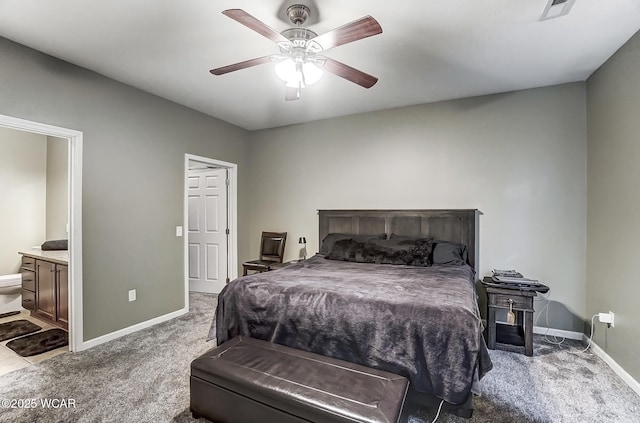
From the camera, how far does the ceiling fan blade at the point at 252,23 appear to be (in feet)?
5.15

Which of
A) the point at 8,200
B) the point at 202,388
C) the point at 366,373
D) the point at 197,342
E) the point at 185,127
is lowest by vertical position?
the point at 197,342

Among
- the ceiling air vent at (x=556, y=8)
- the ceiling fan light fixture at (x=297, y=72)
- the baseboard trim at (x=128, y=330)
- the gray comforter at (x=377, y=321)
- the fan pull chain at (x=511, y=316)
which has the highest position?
the ceiling air vent at (x=556, y=8)

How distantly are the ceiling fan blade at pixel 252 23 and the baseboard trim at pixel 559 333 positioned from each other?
3.78 metres

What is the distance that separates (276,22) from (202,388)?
8.23 ft

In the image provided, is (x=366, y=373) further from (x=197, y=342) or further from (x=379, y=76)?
A: (x=379, y=76)

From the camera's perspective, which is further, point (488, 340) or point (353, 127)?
point (353, 127)

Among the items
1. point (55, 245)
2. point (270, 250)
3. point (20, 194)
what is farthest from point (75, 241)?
point (270, 250)

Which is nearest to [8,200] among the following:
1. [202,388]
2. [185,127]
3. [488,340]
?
[185,127]

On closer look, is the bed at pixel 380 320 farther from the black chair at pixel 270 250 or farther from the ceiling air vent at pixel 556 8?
the ceiling air vent at pixel 556 8

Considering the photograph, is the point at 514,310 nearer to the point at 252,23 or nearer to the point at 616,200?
the point at 616,200

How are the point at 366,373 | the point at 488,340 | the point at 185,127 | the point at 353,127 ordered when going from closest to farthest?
the point at 366,373 → the point at 488,340 → the point at 185,127 → the point at 353,127

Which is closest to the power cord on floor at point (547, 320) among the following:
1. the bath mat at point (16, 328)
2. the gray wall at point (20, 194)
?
the bath mat at point (16, 328)

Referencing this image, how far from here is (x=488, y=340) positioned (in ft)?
9.71

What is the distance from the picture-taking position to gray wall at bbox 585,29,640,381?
7.67ft
